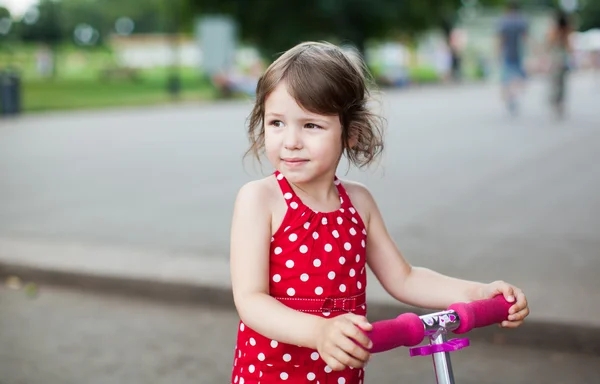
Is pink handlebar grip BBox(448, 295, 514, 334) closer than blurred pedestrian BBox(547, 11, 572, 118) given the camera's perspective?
Yes

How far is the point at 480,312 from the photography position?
6.41 feet

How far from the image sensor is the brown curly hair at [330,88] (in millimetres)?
2211

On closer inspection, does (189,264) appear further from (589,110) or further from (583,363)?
(589,110)

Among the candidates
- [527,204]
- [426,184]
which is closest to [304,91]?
[527,204]

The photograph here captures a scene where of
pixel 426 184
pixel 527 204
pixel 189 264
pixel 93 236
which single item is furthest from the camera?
pixel 426 184

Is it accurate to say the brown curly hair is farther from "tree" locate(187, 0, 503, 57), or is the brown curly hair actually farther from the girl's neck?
"tree" locate(187, 0, 503, 57)

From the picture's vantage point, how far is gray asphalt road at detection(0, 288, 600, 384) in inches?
158

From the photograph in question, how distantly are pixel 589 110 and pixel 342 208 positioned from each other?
727 inches

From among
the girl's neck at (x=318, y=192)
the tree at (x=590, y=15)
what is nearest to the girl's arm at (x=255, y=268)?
the girl's neck at (x=318, y=192)

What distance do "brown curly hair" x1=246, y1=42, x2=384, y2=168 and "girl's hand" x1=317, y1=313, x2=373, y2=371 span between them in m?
0.68

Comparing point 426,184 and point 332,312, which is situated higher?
point 332,312

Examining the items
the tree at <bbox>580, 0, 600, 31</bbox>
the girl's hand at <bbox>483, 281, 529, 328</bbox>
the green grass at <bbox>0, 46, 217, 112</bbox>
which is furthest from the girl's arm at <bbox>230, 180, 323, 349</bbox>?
the tree at <bbox>580, 0, 600, 31</bbox>

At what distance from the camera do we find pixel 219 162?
1124cm

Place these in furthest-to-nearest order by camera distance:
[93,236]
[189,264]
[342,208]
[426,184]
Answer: [426,184] < [93,236] < [189,264] < [342,208]
